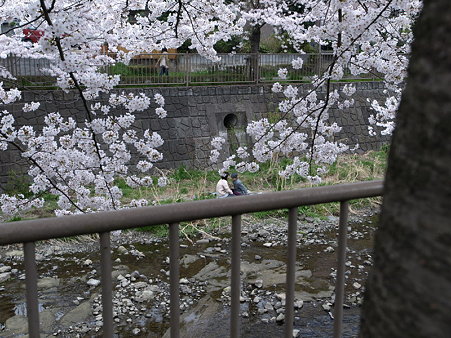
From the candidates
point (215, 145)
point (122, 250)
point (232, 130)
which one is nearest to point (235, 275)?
point (122, 250)

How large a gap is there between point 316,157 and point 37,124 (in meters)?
6.06

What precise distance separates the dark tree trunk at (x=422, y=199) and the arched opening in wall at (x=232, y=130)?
452 inches

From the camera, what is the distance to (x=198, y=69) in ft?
40.1

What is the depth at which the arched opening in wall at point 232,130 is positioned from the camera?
12315 mm

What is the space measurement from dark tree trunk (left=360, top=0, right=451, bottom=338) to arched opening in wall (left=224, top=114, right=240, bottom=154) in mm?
11479

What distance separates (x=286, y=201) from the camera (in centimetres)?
147

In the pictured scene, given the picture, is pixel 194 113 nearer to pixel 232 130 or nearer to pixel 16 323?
pixel 232 130

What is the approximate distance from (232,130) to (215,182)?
7.85 feet

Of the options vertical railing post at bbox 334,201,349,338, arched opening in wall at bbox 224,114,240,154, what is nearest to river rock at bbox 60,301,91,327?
vertical railing post at bbox 334,201,349,338

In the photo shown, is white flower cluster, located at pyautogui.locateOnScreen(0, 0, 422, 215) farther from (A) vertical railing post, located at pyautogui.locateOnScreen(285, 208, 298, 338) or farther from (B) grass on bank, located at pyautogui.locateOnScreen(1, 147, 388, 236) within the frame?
(A) vertical railing post, located at pyautogui.locateOnScreen(285, 208, 298, 338)

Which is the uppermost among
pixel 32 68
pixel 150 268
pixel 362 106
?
pixel 32 68

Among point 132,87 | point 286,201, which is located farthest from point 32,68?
point 286,201

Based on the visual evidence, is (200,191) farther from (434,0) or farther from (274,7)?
(434,0)

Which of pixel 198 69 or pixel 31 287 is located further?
pixel 198 69
